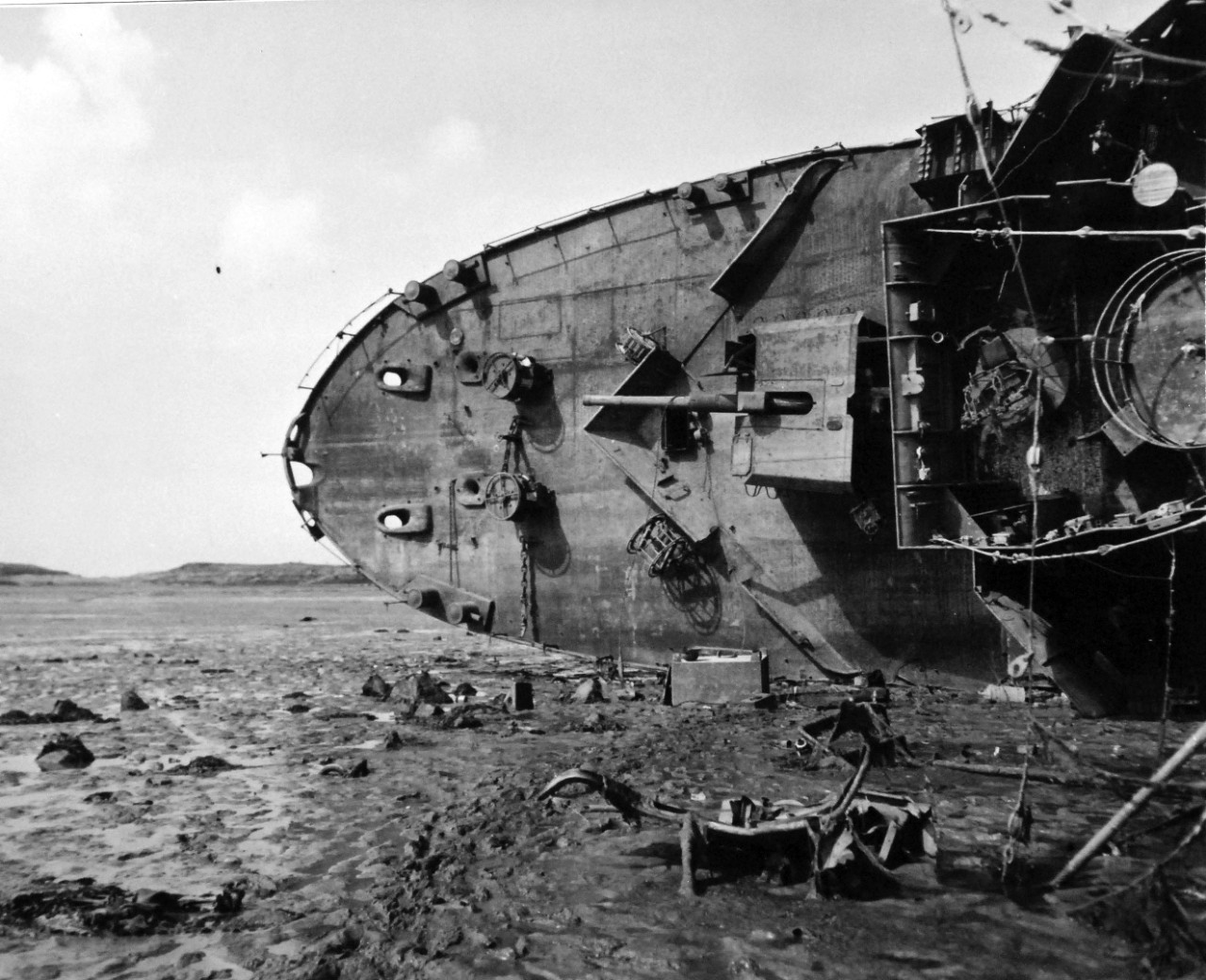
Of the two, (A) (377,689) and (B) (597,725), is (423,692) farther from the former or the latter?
(B) (597,725)

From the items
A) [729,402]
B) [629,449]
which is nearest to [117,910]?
[729,402]

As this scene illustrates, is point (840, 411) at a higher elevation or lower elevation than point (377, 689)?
higher

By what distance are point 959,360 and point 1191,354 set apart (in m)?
2.65

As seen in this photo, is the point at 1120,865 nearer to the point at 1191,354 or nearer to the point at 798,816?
the point at 798,816

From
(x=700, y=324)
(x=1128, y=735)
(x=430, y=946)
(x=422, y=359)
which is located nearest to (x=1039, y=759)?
(x=1128, y=735)

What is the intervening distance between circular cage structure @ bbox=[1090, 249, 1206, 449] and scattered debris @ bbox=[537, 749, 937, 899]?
4.76 meters

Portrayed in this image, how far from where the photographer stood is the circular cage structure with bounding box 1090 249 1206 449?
843 centimetres

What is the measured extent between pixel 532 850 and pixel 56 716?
914cm

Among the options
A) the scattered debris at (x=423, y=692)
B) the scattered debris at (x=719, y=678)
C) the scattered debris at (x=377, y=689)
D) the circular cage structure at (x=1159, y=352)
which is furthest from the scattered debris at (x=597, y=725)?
the circular cage structure at (x=1159, y=352)

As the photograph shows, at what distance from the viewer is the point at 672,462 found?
13.1m

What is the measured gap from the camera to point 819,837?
5496mm

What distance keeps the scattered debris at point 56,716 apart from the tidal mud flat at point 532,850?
118 mm

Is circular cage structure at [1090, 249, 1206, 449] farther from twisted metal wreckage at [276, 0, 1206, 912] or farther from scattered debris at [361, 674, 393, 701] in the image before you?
scattered debris at [361, 674, 393, 701]

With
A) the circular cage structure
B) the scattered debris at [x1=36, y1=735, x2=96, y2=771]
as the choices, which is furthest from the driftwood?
the scattered debris at [x1=36, y1=735, x2=96, y2=771]
